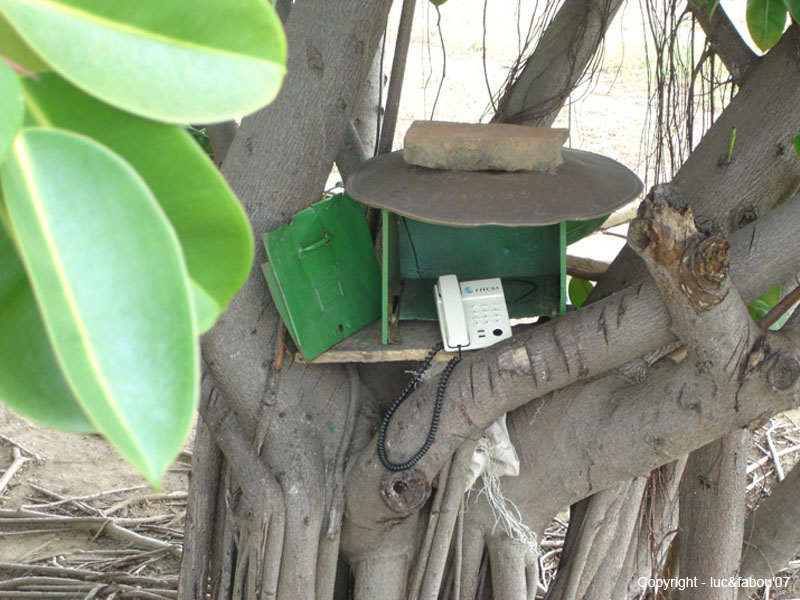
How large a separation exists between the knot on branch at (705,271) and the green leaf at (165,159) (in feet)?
3.41

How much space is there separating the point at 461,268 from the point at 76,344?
168 centimetres

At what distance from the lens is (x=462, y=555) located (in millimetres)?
2002

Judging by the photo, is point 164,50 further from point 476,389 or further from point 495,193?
point 476,389

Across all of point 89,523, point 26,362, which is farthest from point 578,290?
point 89,523

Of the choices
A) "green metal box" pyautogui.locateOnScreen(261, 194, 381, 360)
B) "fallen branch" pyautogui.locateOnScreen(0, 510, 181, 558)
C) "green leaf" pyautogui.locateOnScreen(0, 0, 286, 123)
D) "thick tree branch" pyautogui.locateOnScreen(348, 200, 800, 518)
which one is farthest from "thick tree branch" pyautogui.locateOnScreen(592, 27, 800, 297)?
"fallen branch" pyautogui.locateOnScreen(0, 510, 181, 558)

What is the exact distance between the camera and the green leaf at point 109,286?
14.3 inches

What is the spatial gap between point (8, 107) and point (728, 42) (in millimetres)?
1775

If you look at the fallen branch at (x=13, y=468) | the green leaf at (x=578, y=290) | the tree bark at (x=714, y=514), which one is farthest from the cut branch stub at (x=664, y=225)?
the fallen branch at (x=13, y=468)

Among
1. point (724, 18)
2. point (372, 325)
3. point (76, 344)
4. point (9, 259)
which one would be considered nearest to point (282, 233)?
point (372, 325)

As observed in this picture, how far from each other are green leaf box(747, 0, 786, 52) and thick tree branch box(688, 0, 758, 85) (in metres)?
0.16

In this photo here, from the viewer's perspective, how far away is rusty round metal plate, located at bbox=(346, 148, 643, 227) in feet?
4.83

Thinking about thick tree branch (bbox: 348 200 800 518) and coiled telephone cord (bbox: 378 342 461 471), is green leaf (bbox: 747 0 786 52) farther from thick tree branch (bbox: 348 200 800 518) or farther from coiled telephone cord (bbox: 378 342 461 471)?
coiled telephone cord (bbox: 378 342 461 471)

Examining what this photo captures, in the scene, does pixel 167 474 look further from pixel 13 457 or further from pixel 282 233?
pixel 282 233

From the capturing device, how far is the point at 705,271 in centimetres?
135
